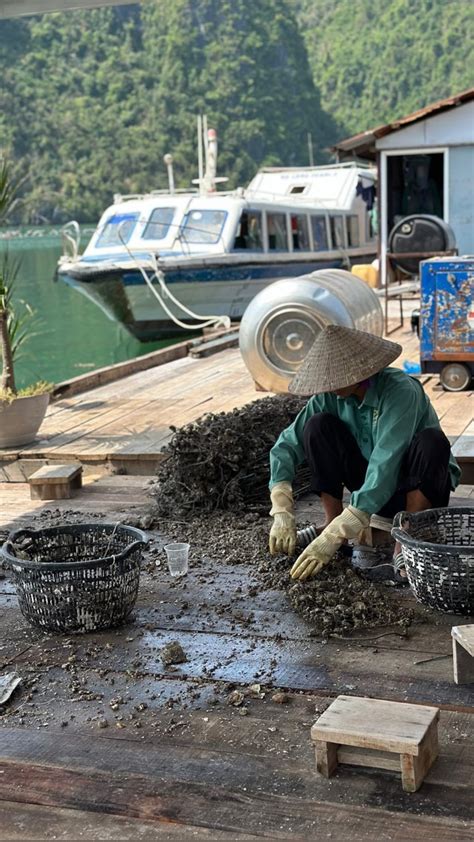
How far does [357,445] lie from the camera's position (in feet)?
13.9

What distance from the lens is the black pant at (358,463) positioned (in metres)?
3.97

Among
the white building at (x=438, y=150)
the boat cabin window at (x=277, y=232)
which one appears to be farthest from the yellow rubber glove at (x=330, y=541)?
the boat cabin window at (x=277, y=232)

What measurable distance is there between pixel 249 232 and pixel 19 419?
1239 centimetres

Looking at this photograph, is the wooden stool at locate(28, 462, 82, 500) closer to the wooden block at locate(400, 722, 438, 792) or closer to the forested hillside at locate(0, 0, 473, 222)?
the wooden block at locate(400, 722, 438, 792)

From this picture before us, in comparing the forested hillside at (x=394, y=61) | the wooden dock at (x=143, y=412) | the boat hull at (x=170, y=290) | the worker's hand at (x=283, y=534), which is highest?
the forested hillside at (x=394, y=61)

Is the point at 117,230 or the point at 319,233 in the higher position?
the point at 117,230

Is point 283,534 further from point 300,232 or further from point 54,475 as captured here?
point 300,232

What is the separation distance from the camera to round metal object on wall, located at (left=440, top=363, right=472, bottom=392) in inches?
309

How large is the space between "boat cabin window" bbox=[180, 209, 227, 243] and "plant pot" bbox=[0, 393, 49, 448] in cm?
1162

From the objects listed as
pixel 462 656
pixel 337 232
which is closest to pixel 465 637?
pixel 462 656

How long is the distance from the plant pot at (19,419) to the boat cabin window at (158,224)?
11.5 metres

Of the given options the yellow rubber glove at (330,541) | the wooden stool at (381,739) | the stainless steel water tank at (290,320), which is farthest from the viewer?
the stainless steel water tank at (290,320)

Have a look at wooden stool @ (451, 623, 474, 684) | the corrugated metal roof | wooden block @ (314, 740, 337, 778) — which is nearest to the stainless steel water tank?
wooden stool @ (451, 623, 474, 684)

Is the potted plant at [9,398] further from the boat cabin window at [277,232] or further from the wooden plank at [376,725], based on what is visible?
the boat cabin window at [277,232]
